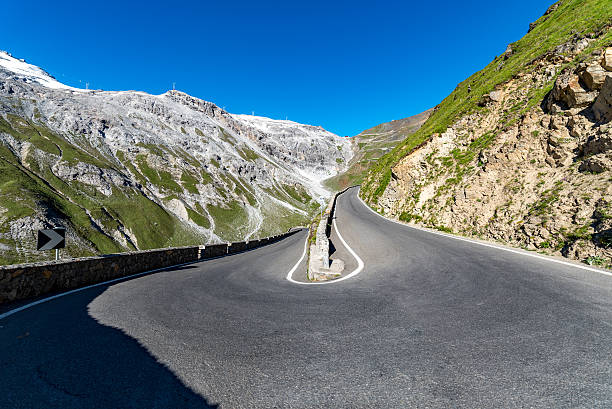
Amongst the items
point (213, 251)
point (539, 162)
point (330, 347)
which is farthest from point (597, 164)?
point (213, 251)

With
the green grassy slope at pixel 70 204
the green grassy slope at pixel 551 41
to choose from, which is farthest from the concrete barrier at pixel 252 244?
the green grassy slope at pixel 70 204

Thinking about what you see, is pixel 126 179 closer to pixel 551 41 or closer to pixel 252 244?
pixel 252 244

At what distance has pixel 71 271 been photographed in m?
8.64

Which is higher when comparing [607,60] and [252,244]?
[607,60]

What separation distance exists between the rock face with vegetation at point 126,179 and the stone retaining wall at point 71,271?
5660 centimetres

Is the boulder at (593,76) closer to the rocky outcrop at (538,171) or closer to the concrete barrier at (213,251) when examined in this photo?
the rocky outcrop at (538,171)

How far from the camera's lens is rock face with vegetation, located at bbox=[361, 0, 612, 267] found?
9766 mm

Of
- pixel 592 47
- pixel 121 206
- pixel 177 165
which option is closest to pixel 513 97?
pixel 592 47

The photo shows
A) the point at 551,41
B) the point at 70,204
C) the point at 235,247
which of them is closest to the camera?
the point at 235,247

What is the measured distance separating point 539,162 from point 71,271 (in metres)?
22.0

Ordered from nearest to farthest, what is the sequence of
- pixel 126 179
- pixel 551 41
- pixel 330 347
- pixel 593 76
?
pixel 330 347, pixel 593 76, pixel 551 41, pixel 126 179

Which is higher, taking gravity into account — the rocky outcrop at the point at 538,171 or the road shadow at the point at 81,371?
the rocky outcrop at the point at 538,171

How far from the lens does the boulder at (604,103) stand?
1162cm

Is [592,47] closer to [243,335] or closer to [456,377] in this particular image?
[456,377]
